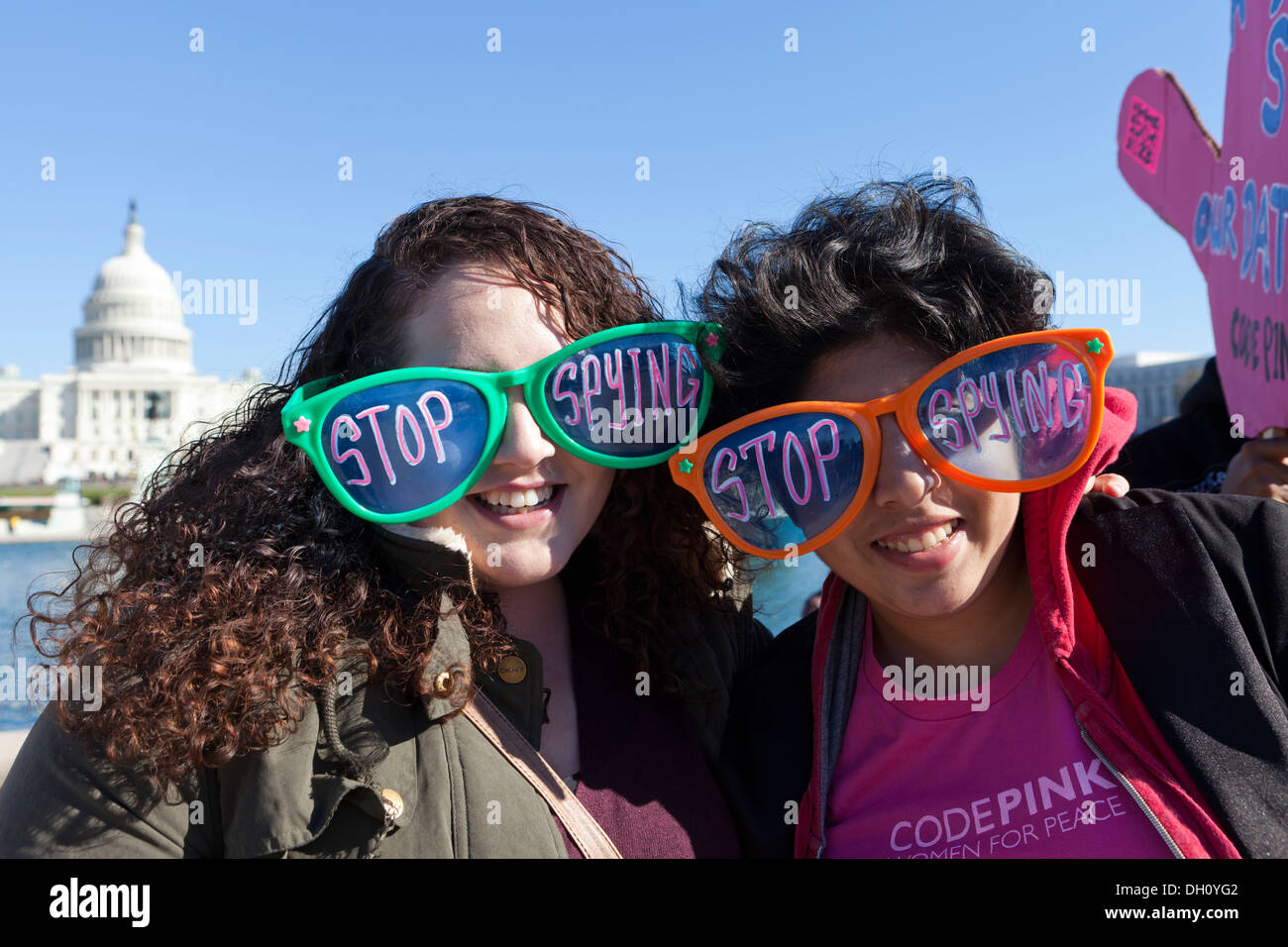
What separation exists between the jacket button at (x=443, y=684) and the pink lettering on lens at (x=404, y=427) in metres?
0.39

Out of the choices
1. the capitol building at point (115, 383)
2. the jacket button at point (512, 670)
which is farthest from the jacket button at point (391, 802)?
the capitol building at point (115, 383)

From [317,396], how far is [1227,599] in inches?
65.1

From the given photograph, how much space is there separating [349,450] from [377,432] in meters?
0.07

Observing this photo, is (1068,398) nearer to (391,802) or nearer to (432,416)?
(432,416)

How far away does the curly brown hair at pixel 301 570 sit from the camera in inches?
61.3

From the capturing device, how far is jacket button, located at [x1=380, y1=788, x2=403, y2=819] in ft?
5.06

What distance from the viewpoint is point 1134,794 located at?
1.55 m

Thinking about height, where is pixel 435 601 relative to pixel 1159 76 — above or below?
below

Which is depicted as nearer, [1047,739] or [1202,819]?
[1202,819]

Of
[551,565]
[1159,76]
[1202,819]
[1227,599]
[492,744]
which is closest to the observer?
[1202,819]

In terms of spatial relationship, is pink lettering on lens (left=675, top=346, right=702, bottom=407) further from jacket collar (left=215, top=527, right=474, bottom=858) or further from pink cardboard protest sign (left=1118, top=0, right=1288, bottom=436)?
pink cardboard protest sign (left=1118, top=0, right=1288, bottom=436)

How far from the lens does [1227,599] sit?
161 centimetres
